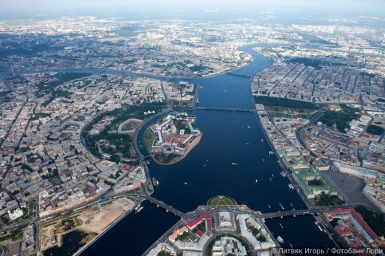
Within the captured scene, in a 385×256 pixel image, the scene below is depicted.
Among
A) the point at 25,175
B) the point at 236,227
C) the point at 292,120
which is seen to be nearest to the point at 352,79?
the point at 292,120

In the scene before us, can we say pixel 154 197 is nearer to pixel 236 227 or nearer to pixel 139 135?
pixel 236 227

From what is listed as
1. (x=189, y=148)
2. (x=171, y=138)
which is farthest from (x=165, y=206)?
(x=171, y=138)

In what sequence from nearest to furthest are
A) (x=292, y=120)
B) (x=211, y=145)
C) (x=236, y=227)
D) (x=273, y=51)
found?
(x=236, y=227) → (x=211, y=145) → (x=292, y=120) → (x=273, y=51)

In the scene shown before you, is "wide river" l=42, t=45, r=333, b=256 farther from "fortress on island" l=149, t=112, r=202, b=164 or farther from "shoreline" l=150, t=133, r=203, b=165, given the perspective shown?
"fortress on island" l=149, t=112, r=202, b=164

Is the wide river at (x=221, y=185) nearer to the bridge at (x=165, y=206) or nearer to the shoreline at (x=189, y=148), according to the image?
the bridge at (x=165, y=206)

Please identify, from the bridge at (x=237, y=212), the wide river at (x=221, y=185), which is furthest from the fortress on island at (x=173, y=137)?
the bridge at (x=237, y=212)

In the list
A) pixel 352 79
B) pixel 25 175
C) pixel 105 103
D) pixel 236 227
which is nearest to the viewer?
pixel 236 227

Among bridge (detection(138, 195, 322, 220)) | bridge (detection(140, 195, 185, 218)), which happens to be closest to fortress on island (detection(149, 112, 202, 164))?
bridge (detection(140, 195, 185, 218))

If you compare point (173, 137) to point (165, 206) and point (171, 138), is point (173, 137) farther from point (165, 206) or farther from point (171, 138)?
point (165, 206)
